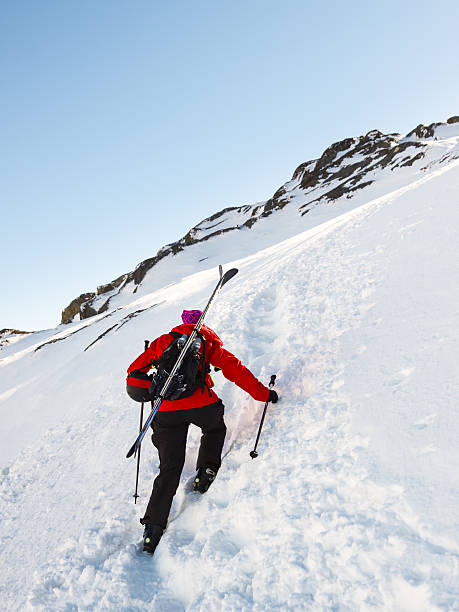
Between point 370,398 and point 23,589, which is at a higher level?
point 370,398

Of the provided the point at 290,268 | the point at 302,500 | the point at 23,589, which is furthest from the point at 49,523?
the point at 290,268

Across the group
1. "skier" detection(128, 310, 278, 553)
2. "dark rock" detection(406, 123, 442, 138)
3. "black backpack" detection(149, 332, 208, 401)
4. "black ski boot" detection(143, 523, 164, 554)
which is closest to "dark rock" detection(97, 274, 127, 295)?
"skier" detection(128, 310, 278, 553)

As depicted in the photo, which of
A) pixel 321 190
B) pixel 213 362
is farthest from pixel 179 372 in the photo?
pixel 321 190

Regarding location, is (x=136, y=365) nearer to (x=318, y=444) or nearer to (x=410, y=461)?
(x=318, y=444)

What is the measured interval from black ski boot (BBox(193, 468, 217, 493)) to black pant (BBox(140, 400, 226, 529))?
6cm

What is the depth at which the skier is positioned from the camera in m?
3.75

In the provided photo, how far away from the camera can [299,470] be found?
134 inches

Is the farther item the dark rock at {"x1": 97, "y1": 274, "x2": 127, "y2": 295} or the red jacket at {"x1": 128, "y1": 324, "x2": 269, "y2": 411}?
the dark rock at {"x1": 97, "y1": 274, "x2": 127, "y2": 295}

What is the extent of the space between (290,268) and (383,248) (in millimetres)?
2397

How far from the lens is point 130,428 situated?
602 cm

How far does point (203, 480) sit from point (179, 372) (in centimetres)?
126

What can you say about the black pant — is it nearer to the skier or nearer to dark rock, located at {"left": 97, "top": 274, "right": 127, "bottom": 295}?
the skier

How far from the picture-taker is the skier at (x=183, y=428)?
3.75 meters

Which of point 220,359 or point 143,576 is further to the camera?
point 220,359
